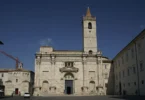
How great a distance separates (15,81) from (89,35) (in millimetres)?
25698

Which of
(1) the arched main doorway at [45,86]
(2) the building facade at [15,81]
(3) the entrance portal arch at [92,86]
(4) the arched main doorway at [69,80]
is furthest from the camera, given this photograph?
(2) the building facade at [15,81]

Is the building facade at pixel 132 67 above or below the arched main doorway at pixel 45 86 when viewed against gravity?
above

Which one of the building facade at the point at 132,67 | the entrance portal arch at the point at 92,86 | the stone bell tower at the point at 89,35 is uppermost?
the stone bell tower at the point at 89,35

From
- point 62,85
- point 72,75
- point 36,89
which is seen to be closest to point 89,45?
point 72,75

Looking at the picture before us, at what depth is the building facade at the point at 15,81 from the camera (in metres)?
63.9

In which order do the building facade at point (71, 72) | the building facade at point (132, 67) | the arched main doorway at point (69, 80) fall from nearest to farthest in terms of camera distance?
1. the building facade at point (132, 67)
2. the building facade at point (71, 72)
3. the arched main doorway at point (69, 80)

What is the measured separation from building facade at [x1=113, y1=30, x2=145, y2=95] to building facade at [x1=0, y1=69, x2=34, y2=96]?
27.7 metres

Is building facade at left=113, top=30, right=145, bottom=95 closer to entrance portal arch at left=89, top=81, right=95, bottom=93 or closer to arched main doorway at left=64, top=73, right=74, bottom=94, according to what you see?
entrance portal arch at left=89, top=81, right=95, bottom=93

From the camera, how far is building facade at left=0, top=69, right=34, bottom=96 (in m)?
63.9

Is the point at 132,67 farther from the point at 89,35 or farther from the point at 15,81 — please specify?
the point at 15,81

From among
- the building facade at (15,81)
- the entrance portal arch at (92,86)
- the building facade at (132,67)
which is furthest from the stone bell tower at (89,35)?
the building facade at (15,81)

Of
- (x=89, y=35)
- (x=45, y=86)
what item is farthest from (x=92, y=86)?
(x=89, y=35)

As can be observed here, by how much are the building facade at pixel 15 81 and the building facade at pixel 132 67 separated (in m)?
27.7

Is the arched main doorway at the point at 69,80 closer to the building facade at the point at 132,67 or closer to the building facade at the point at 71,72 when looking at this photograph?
the building facade at the point at 71,72
